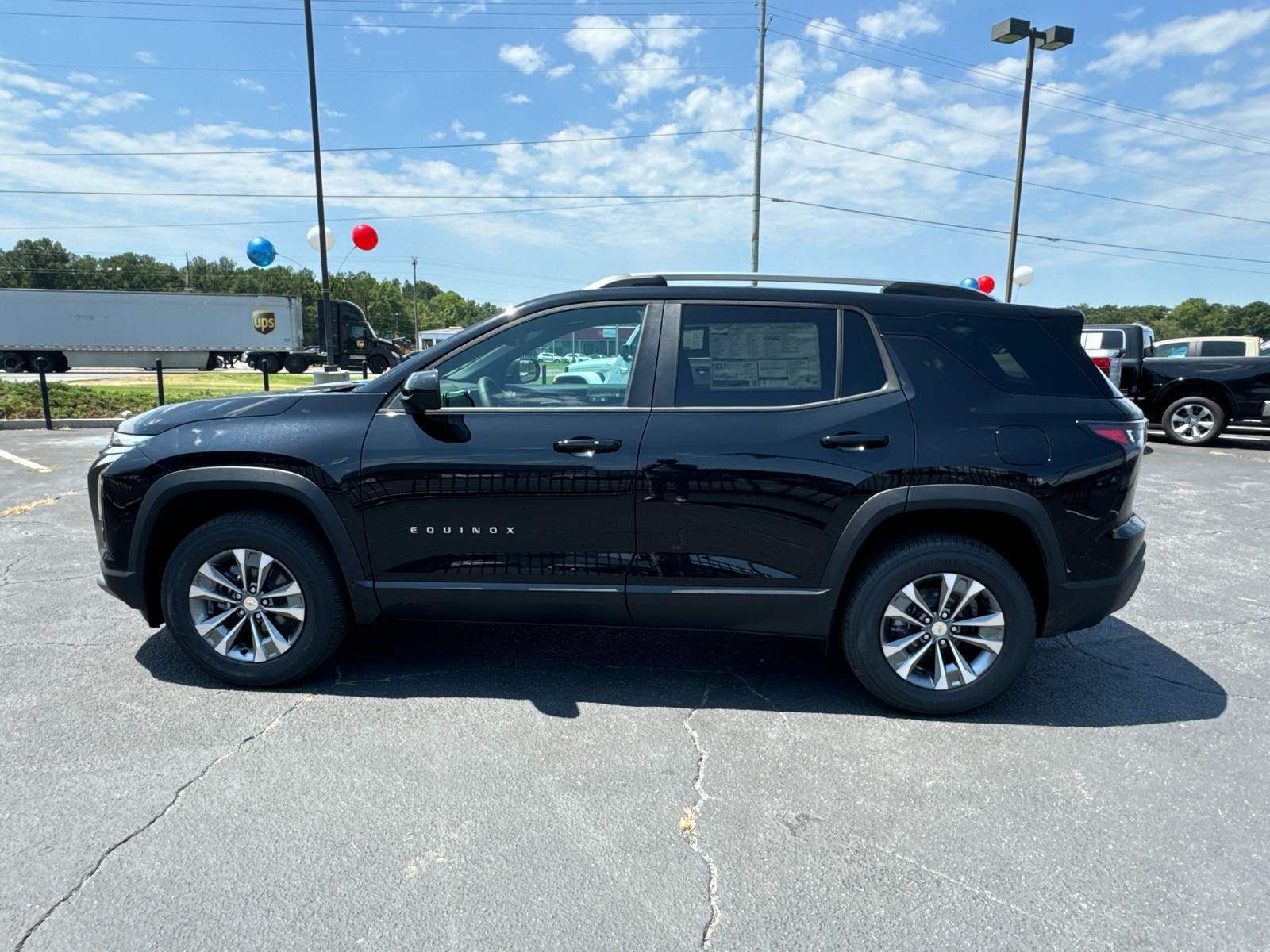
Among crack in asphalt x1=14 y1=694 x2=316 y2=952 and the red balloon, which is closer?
crack in asphalt x1=14 y1=694 x2=316 y2=952

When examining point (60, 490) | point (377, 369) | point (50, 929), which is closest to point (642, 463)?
point (50, 929)

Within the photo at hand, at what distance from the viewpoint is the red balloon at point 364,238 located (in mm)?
18688

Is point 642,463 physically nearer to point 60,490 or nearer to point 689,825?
point 689,825

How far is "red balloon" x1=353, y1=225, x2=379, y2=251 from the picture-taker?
61.3ft

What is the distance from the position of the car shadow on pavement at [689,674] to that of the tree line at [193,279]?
88.3 m

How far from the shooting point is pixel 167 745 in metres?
2.95

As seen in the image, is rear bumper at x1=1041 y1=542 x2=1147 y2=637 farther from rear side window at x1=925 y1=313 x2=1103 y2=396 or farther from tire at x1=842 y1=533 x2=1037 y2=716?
rear side window at x1=925 y1=313 x2=1103 y2=396

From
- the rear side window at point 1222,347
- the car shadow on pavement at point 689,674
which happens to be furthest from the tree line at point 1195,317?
the car shadow on pavement at point 689,674

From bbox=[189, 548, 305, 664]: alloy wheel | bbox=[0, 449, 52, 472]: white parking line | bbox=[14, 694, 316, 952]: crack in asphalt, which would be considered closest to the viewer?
bbox=[14, 694, 316, 952]: crack in asphalt

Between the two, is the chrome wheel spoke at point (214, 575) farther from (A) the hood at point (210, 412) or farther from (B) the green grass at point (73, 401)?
(B) the green grass at point (73, 401)

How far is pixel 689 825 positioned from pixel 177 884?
1500 millimetres

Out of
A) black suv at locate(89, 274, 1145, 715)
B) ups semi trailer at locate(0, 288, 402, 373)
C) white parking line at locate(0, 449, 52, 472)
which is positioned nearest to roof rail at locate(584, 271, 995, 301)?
black suv at locate(89, 274, 1145, 715)

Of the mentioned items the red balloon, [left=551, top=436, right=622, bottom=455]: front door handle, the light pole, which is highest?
the light pole

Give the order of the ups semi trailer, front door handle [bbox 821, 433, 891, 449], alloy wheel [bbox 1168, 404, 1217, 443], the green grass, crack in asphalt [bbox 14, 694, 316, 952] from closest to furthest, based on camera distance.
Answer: crack in asphalt [bbox 14, 694, 316, 952] → front door handle [bbox 821, 433, 891, 449] → alloy wheel [bbox 1168, 404, 1217, 443] → the green grass → the ups semi trailer
